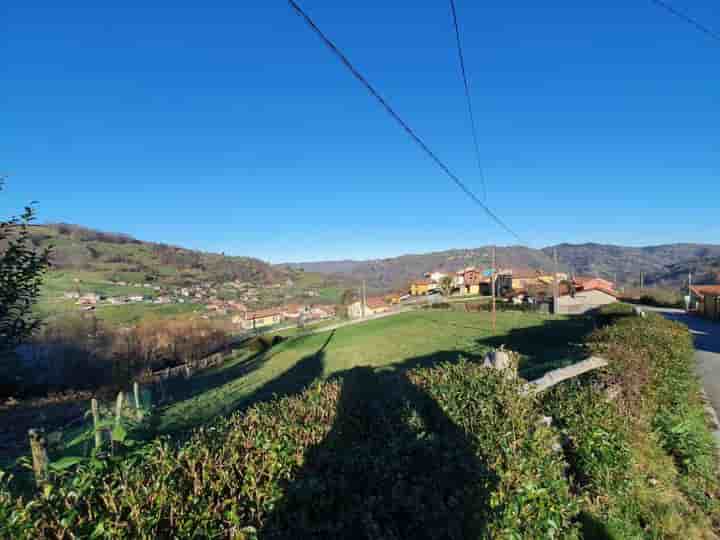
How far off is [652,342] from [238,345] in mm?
39551

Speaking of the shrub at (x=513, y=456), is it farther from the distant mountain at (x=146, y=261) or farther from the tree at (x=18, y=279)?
the distant mountain at (x=146, y=261)

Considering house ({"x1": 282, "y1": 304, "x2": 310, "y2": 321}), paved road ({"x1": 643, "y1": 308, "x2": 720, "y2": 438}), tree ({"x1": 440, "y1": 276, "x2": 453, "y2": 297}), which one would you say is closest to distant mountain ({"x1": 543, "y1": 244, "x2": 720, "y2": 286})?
tree ({"x1": 440, "y1": 276, "x2": 453, "y2": 297})

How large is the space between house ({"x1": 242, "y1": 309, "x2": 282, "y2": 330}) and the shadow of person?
183 ft

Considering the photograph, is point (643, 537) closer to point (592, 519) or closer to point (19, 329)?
point (592, 519)

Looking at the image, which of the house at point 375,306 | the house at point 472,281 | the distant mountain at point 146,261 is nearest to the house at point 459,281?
the house at point 472,281

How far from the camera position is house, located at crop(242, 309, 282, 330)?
57.8 m

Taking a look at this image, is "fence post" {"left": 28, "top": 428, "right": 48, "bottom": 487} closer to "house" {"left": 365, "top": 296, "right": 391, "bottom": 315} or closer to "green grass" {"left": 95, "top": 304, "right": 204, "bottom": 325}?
"green grass" {"left": 95, "top": 304, "right": 204, "bottom": 325}

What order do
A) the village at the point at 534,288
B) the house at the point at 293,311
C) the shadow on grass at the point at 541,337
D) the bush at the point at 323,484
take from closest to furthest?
the bush at the point at 323,484
the shadow on grass at the point at 541,337
the village at the point at 534,288
the house at the point at 293,311

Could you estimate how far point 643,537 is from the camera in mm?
3072

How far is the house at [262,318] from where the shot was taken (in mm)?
57766

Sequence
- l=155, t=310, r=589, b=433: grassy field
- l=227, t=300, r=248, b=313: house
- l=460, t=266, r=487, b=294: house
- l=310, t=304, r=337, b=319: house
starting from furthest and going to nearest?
l=460, t=266, r=487, b=294: house
l=310, t=304, r=337, b=319: house
l=227, t=300, r=248, b=313: house
l=155, t=310, r=589, b=433: grassy field

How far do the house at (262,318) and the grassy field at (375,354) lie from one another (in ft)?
103

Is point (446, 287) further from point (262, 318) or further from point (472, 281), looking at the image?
point (262, 318)

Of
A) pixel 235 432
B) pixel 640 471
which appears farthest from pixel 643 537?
pixel 235 432
